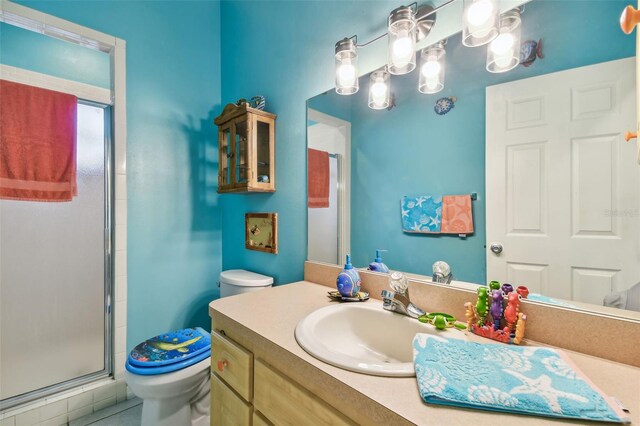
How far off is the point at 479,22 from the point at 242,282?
5.10 ft

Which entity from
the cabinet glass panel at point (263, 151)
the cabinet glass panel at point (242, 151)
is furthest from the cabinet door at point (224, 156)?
the cabinet glass panel at point (263, 151)

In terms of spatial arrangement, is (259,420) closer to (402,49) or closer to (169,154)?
(402,49)

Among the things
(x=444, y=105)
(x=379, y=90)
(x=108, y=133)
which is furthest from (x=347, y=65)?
(x=108, y=133)

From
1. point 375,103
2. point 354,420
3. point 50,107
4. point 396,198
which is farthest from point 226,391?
point 50,107

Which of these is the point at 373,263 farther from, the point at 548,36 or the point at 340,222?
the point at 548,36

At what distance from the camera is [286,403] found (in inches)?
28.7

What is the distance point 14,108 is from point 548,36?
90.4 inches

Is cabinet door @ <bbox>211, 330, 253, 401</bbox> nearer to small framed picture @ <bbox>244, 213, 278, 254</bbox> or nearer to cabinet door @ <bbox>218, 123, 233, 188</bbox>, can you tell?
small framed picture @ <bbox>244, 213, 278, 254</bbox>

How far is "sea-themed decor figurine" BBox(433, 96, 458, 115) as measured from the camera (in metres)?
1.00

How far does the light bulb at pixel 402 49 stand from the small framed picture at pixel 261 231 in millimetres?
1011

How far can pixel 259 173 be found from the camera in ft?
5.68

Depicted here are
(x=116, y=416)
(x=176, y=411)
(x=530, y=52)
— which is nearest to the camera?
(x=530, y=52)

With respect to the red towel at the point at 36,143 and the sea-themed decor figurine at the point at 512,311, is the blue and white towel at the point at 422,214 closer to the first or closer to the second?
the sea-themed decor figurine at the point at 512,311

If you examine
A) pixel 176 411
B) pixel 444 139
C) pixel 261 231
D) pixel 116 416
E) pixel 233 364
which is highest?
pixel 444 139
